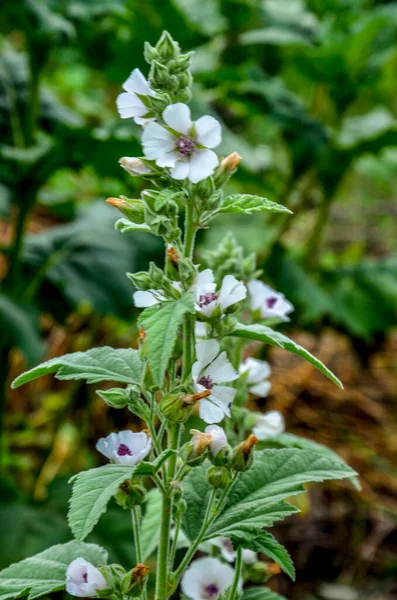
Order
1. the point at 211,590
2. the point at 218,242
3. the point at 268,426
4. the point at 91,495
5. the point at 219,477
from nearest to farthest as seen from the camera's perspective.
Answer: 1. the point at 91,495
2. the point at 219,477
3. the point at 211,590
4. the point at 268,426
5. the point at 218,242

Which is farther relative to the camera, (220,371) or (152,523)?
(152,523)

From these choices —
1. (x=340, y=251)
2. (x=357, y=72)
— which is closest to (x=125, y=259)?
(x=357, y=72)

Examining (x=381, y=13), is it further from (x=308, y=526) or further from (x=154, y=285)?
(x=154, y=285)

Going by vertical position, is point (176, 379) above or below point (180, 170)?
below

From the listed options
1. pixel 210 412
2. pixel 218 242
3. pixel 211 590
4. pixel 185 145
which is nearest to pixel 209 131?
pixel 185 145

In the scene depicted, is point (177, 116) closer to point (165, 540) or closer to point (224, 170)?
point (224, 170)

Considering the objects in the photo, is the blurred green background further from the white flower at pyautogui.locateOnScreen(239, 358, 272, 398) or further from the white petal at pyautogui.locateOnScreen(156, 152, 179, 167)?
the white petal at pyautogui.locateOnScreen(156, 152, 179, 167)

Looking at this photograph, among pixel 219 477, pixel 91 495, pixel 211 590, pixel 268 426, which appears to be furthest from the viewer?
pixel 268 426

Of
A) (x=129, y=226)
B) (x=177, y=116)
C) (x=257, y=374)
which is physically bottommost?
(x=257, y=374)
